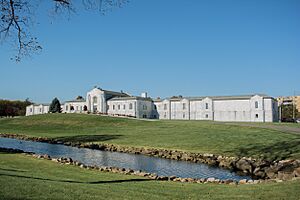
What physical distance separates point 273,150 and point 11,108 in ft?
378

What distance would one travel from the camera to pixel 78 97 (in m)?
113

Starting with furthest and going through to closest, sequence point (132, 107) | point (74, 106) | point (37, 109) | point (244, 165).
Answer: point (37, 109) < point (74, 106) < point (132, 107) < point (244, 165)

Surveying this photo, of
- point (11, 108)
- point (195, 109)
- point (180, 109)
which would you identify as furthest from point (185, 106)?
point (11, 108)

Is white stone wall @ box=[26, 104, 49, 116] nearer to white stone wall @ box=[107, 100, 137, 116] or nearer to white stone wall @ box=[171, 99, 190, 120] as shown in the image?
white stone wall @ box=[107, 100, 137, 116]

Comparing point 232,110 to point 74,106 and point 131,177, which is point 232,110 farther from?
point 131,177

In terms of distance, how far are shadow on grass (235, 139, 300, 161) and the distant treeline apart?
4374 inches

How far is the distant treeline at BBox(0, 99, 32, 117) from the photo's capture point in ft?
396

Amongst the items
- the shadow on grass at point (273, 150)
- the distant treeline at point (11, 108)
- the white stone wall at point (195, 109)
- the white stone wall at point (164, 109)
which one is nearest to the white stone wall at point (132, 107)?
the white stone wall at point (164, 109)

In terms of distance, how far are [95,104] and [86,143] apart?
62.2 meters

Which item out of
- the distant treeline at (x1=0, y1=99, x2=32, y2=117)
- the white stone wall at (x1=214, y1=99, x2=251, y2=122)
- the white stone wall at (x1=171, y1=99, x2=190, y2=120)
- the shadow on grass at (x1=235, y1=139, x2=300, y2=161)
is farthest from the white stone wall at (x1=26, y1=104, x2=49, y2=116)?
the shadow on grass at (x1=235, y1=139, x2=300, y2=161)

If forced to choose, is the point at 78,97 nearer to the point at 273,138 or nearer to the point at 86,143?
the point at 86,143

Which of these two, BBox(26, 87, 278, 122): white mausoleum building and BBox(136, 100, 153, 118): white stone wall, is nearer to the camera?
BBox(26, 87, 278, 122): white mausoleum building

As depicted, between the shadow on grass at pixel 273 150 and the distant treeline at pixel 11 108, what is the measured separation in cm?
11109

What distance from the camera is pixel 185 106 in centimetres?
8669
